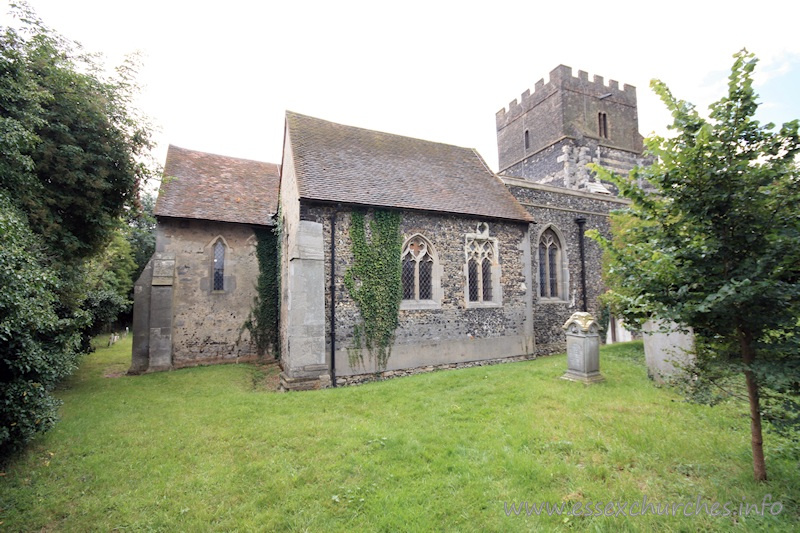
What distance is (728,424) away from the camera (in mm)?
5512

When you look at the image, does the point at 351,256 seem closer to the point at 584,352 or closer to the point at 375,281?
the point at 375,281

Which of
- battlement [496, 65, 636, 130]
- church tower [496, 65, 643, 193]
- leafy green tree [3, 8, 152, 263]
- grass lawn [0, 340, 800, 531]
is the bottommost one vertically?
grass lawn [0, 340, 800, 531]

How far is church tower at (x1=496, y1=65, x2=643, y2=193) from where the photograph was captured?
20.7 m

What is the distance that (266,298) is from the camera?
14328mm

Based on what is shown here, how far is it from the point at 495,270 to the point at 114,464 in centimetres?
1125

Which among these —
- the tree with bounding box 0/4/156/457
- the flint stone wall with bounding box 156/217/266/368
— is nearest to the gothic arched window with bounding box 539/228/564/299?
the flint stone wall with bounding box 156/217/266/368

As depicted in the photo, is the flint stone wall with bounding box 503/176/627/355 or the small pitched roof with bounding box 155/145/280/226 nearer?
the small pitched roof with bounding box 155/145/280/226

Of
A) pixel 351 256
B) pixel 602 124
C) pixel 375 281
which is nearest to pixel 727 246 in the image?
pixel 375 281

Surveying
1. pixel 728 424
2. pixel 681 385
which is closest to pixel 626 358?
pixel 728 424

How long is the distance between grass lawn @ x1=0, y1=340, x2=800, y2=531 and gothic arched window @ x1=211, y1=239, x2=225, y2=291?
648 centimetres

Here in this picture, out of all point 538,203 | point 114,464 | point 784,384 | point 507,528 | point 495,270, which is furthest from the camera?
point 538,203

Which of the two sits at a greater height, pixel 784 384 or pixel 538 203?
pixel 538 203

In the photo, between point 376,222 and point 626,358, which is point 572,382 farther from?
point 376,222

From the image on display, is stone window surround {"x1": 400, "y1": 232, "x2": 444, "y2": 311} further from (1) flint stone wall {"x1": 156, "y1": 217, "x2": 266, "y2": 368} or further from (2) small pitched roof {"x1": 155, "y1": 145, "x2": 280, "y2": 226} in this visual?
(1) flint stone wall {"x1": 156, "y1": 217, "x2": 266, "y2": 368}
